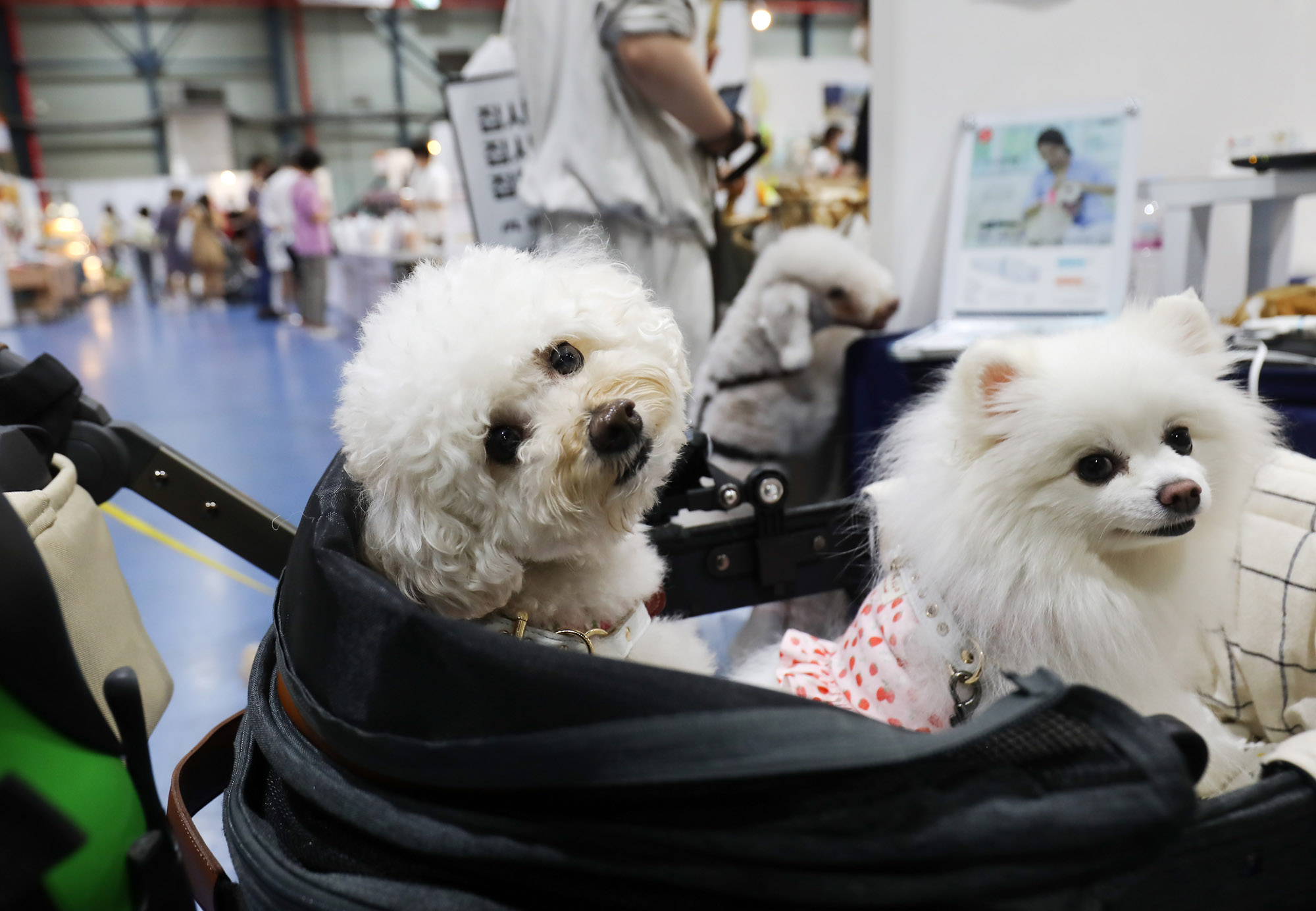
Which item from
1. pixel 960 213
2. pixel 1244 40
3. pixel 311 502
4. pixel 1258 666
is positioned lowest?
pixel 1258 666

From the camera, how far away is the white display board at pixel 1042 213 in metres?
1.88

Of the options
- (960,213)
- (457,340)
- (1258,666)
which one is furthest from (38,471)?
(960,213)

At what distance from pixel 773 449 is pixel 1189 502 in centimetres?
125

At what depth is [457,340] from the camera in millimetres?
738

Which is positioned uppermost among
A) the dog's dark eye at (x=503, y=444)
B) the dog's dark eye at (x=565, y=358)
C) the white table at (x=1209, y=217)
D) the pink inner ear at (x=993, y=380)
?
the white table at (x=1209, y=217)

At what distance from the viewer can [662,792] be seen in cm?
49

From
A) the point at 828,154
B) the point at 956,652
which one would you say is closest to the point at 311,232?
the point at 828,154

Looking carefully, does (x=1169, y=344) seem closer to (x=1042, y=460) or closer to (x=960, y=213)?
(x=1042, y=460)

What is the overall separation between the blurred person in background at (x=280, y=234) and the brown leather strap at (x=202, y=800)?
6367 mm

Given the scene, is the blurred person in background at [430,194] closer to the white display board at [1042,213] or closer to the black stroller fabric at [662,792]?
the white display board at [1042,213]

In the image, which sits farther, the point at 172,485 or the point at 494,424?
the point at 172,485

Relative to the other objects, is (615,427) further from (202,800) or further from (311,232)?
(311,232)

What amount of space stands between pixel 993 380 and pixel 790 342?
3.60ft

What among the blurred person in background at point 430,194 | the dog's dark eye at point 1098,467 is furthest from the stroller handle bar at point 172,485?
the blurred person in background at point 430,194
